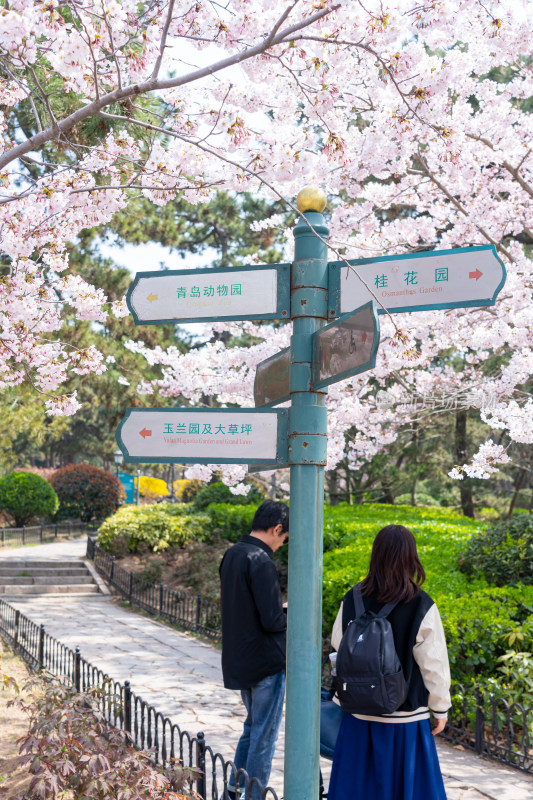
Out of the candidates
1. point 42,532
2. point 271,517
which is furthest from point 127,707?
point 42,532

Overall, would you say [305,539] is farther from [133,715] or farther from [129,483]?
[129,483]

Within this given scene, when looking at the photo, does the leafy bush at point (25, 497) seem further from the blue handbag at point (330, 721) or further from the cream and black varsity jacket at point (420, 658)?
the cream and black varsity jacket at point (420, 658)

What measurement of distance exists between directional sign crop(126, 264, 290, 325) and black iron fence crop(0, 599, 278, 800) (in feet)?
6.63

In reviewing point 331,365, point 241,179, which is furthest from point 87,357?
point 331,365

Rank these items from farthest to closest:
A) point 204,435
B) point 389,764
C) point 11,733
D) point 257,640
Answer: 1. point 11,733
2. point 257,640
3. point 389,764
4. point 204,435

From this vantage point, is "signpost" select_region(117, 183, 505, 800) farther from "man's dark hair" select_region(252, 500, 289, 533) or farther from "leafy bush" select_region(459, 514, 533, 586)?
"leafy bush" select_region(459, 514, 533, 586)

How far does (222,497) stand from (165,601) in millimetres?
5749

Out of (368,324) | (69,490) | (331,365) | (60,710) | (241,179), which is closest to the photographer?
(368,324)

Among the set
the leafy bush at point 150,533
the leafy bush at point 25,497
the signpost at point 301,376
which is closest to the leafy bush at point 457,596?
the signpost at point 301,376

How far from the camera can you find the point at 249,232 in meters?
23.8

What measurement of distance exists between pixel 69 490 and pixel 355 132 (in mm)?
18315

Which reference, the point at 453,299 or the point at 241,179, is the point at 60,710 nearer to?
the point at 453,299

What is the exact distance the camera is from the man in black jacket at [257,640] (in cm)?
371

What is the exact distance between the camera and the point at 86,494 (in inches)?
931
